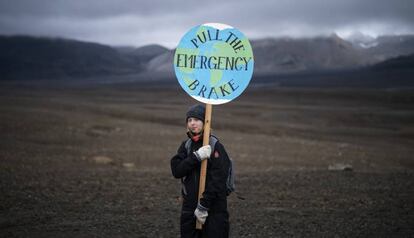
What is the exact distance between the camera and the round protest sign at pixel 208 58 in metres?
4.66

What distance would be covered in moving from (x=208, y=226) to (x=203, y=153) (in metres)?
0.71

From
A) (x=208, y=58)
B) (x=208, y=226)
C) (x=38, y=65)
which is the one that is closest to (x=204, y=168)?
(x=208, y=226)

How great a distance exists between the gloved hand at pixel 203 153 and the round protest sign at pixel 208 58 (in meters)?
0.60

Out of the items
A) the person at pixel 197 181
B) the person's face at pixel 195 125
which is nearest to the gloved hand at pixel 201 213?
the person at pixel 197 181

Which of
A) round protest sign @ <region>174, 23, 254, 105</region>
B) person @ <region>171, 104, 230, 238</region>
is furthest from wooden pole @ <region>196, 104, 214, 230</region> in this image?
round protest sign @ <region>174, 23, 254, 105</region>

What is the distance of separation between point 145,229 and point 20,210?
88.2 inches

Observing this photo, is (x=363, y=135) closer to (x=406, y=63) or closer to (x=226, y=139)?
(x=226, y=139)

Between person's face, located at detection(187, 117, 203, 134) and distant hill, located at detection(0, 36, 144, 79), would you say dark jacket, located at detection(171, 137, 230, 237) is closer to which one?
person's face, located at detection(187, 117, 203, 134)

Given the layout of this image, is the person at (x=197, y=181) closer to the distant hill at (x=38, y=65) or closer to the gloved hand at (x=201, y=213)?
the gloved hand at (x=201, y=213)

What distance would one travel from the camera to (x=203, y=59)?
467cm

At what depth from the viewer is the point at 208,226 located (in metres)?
4.38

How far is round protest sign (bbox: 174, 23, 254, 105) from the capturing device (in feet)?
15.3

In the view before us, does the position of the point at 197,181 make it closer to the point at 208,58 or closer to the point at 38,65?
the point at 208,58

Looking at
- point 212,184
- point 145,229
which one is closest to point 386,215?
point 145,229
